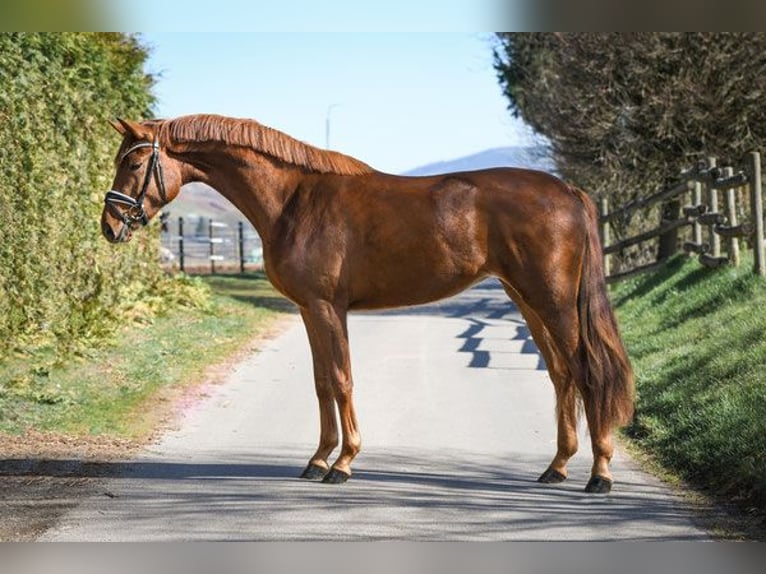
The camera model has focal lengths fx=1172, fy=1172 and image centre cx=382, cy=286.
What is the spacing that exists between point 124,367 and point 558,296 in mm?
4631

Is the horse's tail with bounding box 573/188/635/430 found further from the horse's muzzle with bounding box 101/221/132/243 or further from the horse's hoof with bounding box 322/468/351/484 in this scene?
the horse's muzzle with bounding box 101/221/132/243

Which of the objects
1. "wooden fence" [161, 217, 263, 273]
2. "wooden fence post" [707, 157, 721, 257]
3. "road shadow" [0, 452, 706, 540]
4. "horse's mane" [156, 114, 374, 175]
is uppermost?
"horse's mane" [156, 114, 374, 175]

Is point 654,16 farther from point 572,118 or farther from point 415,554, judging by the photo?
point 572,118

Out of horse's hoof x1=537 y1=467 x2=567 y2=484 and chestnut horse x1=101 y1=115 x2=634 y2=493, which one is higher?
chestnut horse x1=101 y1=115 x2=634 y2=493

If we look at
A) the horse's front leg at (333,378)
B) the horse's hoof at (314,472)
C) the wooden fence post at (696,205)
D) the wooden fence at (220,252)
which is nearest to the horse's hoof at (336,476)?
the horse's front leg at (333,378)

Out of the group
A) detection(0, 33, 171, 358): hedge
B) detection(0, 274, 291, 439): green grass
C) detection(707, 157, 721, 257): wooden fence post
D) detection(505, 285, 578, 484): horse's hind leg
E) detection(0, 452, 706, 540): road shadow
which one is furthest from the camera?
detection(707, 157, 721, 257): wooden fence post

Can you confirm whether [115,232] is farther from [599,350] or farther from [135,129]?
[599,350]

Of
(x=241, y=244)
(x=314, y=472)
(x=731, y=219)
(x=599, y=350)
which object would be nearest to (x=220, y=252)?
(x=241, y=244)

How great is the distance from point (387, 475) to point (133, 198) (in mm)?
2037

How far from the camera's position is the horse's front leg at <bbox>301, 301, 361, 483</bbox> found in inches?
241

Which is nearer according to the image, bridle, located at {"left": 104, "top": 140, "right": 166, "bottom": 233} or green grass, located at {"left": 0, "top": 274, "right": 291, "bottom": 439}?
bridle, located at {"left": 104, "top": 140, "right": 166, "bottom": 233}

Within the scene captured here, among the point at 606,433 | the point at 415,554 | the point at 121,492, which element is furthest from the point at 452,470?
the point at 121,492

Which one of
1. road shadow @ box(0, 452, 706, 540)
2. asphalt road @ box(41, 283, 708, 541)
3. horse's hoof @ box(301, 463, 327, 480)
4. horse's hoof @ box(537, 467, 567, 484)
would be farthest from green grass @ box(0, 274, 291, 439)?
horse's hoof @ box(537, 467, 567, 484)

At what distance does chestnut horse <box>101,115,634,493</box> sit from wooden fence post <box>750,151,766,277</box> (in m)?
4.38
